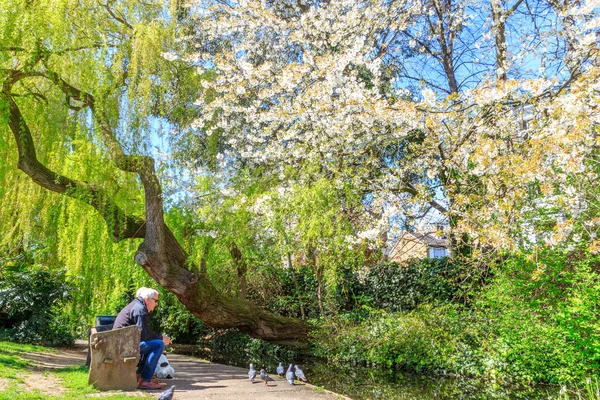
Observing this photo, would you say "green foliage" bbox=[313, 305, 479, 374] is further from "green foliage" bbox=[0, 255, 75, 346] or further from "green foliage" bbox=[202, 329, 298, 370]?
"green foliage" bbox=[0, 255, 75, 346]

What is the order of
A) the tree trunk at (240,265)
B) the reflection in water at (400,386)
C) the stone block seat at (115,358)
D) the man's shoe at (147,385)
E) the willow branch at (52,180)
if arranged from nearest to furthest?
the stone block seat at (115,358) < the man's shoe at (147,385) < the reflection in water at (400,386) < the willow branch at (52,180) < the tree trunk at (240,265)

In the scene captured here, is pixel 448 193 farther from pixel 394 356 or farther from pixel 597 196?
pixel 394 356

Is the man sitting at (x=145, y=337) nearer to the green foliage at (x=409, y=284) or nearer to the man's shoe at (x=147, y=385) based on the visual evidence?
the man's shoe at (x=147, y=385)

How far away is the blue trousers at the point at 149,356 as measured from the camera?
621 centimetres

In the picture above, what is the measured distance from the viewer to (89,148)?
304 inches

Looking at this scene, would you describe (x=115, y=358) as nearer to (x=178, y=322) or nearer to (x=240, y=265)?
(x=240, y=265)

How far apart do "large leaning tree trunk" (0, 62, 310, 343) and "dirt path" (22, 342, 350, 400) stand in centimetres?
147

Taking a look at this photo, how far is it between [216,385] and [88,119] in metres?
4.37

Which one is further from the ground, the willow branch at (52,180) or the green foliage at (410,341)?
the willow branch at (52,180)

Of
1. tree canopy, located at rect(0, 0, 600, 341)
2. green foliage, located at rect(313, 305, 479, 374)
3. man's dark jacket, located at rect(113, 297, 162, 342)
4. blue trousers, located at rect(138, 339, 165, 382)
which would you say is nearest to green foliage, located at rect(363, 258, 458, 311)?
green foliage, located at rect(313, 305, 479, 374)

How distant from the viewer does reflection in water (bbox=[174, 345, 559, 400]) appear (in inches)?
292

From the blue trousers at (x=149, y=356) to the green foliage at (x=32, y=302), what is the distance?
5033mm

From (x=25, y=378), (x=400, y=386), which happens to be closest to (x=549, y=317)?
(x=400, y=386)

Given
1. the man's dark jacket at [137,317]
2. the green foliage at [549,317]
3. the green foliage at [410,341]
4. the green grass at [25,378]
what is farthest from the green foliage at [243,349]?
the green foliage at [549,317]
